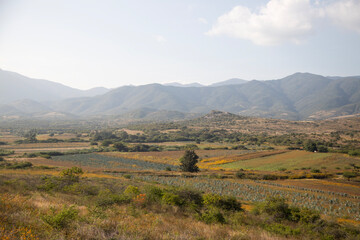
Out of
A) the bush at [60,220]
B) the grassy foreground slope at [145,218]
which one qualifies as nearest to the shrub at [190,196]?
the grassy foreground slope at [145,218]

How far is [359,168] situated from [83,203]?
63.2 metres

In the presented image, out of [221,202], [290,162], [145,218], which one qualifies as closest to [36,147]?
[221,202]

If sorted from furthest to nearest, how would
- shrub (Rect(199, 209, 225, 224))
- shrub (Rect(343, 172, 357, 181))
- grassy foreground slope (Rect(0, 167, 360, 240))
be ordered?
1. shrub (Rect(343, 172, 357, 181))
2. shrub (Rect(199, 209, 225, 224))
3. grassy foreground slope (Rect(0, 167, 360, 240))

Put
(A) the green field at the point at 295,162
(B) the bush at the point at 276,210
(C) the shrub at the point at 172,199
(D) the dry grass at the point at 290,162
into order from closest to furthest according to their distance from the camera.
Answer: (C) the shrub at the point at 172,199 < (B) the bush at the point at 276,210 < (A) the green field at the point at 295,162 < (D) the dry grass at the point at 290,162

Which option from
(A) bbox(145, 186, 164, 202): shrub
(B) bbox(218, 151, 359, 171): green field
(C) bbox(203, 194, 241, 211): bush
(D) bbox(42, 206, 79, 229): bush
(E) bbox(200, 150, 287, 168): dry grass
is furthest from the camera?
(E) bbox(200, 150, 287, 168): dry grass

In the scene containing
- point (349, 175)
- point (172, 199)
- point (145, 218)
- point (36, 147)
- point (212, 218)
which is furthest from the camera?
point (36, 147)

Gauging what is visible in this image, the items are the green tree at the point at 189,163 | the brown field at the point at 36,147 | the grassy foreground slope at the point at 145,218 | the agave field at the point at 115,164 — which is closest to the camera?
the grassy foreground slope at the point at 145,218

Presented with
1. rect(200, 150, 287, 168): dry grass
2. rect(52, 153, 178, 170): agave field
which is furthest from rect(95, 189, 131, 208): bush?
rect(200, 150, 287, 168): dry grass

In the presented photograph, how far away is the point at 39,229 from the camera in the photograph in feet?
22.6

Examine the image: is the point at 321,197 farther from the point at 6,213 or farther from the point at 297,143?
the point at 297,143

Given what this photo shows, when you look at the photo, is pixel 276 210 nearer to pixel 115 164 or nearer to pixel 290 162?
pixel 290 162

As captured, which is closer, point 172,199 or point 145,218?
point 145,218

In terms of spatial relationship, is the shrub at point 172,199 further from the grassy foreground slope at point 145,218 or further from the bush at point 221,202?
the bush at point 221,202

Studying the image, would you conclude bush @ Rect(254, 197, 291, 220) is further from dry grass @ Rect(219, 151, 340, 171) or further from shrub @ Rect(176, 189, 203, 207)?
dry grass @ Rect(219, 151, 340, 171)
